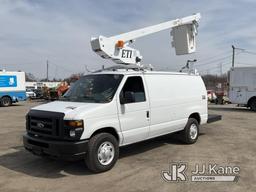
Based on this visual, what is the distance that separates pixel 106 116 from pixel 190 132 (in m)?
3.59

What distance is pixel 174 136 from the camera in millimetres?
9680

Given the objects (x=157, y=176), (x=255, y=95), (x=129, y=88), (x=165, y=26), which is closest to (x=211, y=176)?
(x=157, y=176)

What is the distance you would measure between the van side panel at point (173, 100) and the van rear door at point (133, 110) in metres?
0.24

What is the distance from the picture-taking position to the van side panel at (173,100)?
25.3 ft

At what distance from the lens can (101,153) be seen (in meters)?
6.32

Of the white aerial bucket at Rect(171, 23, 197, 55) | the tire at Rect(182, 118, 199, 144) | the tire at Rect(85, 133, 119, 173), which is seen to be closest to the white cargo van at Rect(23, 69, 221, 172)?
the tire at Rect(85, 133, 119, 173)

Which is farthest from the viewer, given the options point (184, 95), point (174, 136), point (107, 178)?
point (174, 136)

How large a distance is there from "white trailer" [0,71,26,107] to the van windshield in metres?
20.0

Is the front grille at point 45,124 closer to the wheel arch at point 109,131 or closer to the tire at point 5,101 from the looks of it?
the wheel arch at point 109,131

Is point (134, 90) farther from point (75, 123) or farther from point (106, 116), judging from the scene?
point (75, 123)

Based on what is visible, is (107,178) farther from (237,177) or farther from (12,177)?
(237,177)

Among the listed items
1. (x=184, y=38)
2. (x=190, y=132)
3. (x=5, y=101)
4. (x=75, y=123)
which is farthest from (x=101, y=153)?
(x=5, y=101)

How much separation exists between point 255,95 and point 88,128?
52.7 ft

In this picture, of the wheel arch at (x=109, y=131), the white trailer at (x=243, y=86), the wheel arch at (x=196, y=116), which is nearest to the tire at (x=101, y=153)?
the wheel arch at (x=109, y=131)
